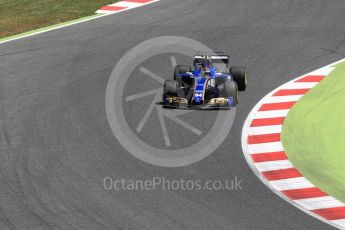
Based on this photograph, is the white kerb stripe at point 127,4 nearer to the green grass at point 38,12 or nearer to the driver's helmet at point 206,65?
the green grass at point 38,12

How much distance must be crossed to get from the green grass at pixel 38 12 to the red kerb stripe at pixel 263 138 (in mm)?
11299

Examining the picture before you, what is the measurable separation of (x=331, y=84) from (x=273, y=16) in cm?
586

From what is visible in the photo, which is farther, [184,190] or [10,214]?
[184,190]

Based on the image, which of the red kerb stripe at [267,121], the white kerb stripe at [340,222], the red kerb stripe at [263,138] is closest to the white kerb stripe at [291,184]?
the white kerb stripe at [340,222]

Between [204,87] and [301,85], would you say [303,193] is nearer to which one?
[204,87]

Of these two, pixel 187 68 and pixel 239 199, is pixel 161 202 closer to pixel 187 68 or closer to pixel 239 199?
pixel 239 199

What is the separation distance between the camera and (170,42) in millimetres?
24250

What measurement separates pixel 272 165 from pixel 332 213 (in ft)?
7.77

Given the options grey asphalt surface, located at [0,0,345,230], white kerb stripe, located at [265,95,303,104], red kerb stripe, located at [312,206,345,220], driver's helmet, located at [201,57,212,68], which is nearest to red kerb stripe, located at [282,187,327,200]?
grey asphalt surface, located at [0,0,345,230]

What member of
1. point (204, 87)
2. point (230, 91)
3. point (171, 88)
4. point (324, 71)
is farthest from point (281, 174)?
point (324, 71)

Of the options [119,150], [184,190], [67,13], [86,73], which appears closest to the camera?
[184,190]

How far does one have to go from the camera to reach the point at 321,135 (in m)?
17.5

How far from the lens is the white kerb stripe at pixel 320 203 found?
1366 cm

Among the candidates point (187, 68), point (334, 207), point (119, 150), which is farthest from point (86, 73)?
point (334, 207)
